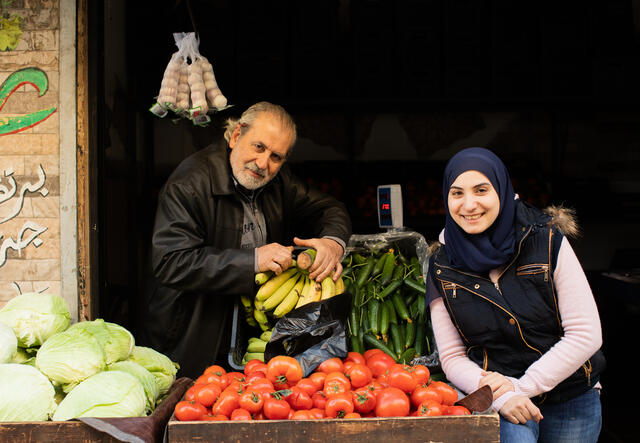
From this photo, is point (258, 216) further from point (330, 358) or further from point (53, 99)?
point (53, 99)

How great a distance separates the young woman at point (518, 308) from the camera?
6.89ft

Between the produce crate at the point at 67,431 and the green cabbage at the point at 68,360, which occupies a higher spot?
the green cabbage at the point at 68,360

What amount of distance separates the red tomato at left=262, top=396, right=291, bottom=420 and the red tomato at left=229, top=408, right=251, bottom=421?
0.20 ft

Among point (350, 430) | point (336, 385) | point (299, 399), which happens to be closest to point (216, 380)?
point (299, 399)

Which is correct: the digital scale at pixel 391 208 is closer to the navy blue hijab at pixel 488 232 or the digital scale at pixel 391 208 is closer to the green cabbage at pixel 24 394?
the navy blue hijab at pixel 488 232

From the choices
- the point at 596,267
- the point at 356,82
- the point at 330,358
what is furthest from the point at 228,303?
the point at 596,267

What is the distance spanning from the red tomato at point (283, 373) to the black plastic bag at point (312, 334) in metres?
0.21

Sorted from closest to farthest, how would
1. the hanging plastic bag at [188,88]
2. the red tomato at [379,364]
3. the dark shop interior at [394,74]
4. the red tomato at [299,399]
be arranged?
the red tomato at [299,399] → the red tomato at [379,364] → the hanging plastic bag at [188,88] → the dark shop interior at [394,74]

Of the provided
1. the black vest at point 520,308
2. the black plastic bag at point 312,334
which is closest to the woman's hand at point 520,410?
the black vest at point 520,308

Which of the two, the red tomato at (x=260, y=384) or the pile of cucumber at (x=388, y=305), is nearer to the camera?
the red tomato at (x=260, y=384)

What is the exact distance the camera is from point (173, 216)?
284 centimetres

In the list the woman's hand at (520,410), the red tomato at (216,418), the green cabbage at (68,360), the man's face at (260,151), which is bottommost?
the woman's hand at (520,410)

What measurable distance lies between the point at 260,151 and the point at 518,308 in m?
1.50

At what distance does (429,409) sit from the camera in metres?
1.81
